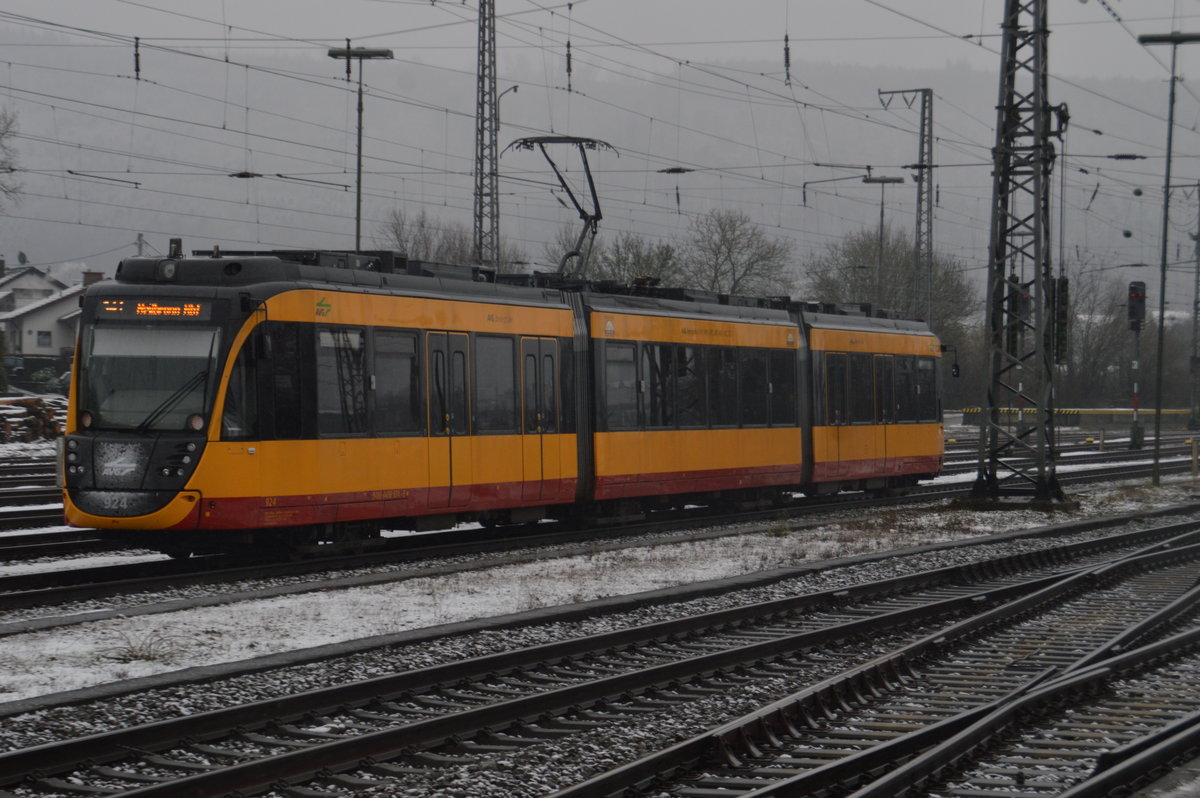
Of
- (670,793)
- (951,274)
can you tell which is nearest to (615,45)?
(670,793)

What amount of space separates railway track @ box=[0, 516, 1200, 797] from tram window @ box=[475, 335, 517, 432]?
17.9 ft

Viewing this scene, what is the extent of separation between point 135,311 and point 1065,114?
52.9 ft

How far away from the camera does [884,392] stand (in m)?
26.9

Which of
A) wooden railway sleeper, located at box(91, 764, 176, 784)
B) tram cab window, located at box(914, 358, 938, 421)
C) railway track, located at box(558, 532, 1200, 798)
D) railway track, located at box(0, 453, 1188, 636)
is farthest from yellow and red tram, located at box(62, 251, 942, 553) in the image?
wooden railway sleeper, located at box(91, 764, 176, 784)

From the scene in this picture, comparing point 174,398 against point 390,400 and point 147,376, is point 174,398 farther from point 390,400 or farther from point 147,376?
point 390,400

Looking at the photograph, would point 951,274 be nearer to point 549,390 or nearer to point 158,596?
point 549,390

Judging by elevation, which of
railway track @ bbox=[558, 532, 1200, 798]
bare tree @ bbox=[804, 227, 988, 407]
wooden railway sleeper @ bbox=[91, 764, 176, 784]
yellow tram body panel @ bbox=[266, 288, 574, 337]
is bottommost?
railway track @ bbox=[558, 532, 1200, 798]

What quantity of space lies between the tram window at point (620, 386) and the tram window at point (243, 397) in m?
6.32

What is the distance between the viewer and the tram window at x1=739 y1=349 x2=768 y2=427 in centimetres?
2297

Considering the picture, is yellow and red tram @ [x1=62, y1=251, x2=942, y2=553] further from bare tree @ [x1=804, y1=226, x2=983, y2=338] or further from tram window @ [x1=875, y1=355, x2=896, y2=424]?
bare tree @ [x1=804, y1=226, x2=983, y2=338]

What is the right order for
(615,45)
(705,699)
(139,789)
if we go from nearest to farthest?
1. (139,789)
2. (705,699)
3. (615,45)

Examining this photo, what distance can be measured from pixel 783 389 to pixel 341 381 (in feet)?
33.7

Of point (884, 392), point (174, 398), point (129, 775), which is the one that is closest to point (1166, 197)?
point (884, 392)

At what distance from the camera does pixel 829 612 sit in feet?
42.9
